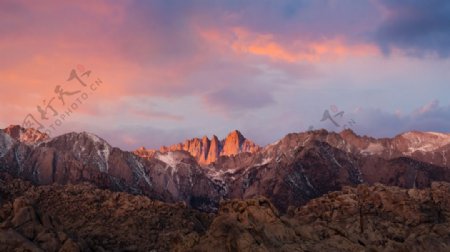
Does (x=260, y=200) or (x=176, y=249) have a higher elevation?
(x=260, y=200)

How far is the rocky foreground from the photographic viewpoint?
8544cm

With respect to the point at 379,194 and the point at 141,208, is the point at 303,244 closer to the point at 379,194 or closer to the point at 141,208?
the point at 379,194

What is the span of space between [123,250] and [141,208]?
3215 cm

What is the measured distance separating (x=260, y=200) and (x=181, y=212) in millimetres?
84237

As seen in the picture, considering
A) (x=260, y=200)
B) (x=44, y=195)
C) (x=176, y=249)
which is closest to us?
(x=176, y=249)

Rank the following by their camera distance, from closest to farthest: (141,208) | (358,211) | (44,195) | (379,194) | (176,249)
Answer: (176,249)
(358,211)
(379,194)
(141,208)
(44,195)

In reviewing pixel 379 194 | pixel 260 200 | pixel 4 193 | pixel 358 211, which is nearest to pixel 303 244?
pixel 260 200

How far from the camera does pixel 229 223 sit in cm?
8175

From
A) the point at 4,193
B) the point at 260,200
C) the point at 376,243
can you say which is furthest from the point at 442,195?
the point at 4,193

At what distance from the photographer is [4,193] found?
18700cm

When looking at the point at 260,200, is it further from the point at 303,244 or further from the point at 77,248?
the point at 77,248

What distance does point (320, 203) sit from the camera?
14438cm

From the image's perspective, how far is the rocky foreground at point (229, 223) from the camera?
8544 centimetres

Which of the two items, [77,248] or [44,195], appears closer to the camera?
[77,248]
